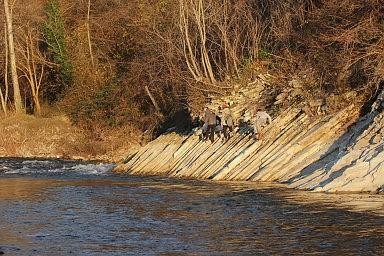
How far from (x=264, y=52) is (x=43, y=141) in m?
19.6

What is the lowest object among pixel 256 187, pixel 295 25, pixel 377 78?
pixel 256 187

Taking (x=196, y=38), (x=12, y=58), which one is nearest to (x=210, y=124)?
(x=196, y=38)

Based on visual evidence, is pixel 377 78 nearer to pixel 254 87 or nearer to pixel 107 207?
pixel 254 87

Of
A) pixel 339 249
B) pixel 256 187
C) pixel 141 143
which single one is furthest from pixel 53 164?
pixel 339 249

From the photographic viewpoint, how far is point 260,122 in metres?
34.7

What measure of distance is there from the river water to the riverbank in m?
19.7

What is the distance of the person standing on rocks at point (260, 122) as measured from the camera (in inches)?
1337

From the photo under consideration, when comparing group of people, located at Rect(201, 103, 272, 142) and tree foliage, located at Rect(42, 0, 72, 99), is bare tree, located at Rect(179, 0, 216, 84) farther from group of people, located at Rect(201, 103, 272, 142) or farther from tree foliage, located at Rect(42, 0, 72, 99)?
tree foliage, located at Rect(42, 0, 72, 99)

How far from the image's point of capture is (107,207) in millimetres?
24641

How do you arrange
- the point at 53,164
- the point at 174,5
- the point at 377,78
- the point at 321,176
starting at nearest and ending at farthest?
the point at 321,176
the point at 377,78
the point at 53,164
the point at 174,5

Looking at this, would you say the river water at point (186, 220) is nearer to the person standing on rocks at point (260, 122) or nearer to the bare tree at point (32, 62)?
the person standing on rocks at point (260, 122)

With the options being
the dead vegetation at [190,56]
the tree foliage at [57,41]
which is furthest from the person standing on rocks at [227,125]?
the tree foliage at [57,41]

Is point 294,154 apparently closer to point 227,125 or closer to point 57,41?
point 227,125

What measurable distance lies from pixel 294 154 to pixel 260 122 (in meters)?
4.41
